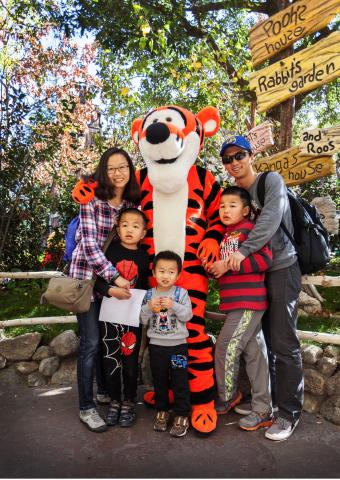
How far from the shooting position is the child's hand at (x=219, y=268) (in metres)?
2.81

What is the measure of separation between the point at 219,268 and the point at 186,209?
51cm

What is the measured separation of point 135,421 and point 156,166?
1779 millimetres

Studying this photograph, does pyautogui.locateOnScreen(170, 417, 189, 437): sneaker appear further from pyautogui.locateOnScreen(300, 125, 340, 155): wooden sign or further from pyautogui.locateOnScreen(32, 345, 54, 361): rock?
pyautogui.locateOnScreen(300, 125, 340, 155): wooden sign

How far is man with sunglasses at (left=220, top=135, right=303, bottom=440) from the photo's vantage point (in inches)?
107

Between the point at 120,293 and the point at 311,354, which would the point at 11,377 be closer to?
the point at 120,293

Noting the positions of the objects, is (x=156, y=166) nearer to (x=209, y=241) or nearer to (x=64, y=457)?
(x=209, y=241)

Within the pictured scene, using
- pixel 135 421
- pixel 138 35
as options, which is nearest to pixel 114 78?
pixel 138 35

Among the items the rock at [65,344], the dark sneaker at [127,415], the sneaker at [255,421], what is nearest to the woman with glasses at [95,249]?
the dark sneaker at [127,415]

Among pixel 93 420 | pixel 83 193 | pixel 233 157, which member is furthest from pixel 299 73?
pixel 93 420

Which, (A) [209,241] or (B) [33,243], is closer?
(A) [209,241]

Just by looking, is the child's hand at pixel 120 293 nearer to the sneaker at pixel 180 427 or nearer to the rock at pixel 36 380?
the sneaker at pixel 180 427

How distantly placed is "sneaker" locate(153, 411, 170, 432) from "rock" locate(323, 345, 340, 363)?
1244 millimetres

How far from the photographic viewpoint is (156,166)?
297cm

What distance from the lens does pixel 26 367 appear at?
3.79m
